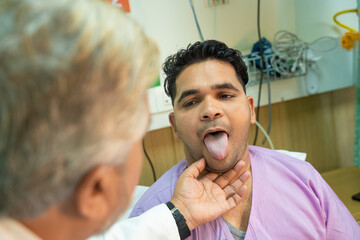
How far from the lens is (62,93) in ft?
1.42

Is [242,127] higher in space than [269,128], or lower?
higher

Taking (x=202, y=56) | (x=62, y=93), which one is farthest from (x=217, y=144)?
(x=62, y=93)

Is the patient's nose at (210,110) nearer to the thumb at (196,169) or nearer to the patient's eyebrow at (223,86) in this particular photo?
the patient's eyebrow at (223,86)

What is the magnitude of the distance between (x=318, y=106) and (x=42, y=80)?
2.11 meters

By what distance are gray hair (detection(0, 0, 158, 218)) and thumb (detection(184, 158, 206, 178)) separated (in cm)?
66

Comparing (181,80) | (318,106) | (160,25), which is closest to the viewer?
(181,80)

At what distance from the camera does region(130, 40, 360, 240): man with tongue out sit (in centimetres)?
116

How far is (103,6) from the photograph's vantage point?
486 mm

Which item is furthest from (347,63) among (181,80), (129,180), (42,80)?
(42,80)

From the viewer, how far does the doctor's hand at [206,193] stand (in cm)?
107

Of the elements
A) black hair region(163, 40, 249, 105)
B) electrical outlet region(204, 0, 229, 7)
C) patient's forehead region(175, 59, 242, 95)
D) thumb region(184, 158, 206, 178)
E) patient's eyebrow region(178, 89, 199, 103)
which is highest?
electrical outlet region(204, 0, 229, 7)

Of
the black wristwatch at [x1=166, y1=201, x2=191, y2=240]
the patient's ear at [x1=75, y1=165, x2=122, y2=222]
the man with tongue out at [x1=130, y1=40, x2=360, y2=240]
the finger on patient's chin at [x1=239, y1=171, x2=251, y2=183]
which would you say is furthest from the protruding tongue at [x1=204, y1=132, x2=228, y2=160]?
the patient's ear at [x1=75, y1=165, x2=122, y2=222]

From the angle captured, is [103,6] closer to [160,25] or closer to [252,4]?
[160,25]

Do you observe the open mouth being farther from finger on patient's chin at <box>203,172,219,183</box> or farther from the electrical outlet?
the electrical outlet
